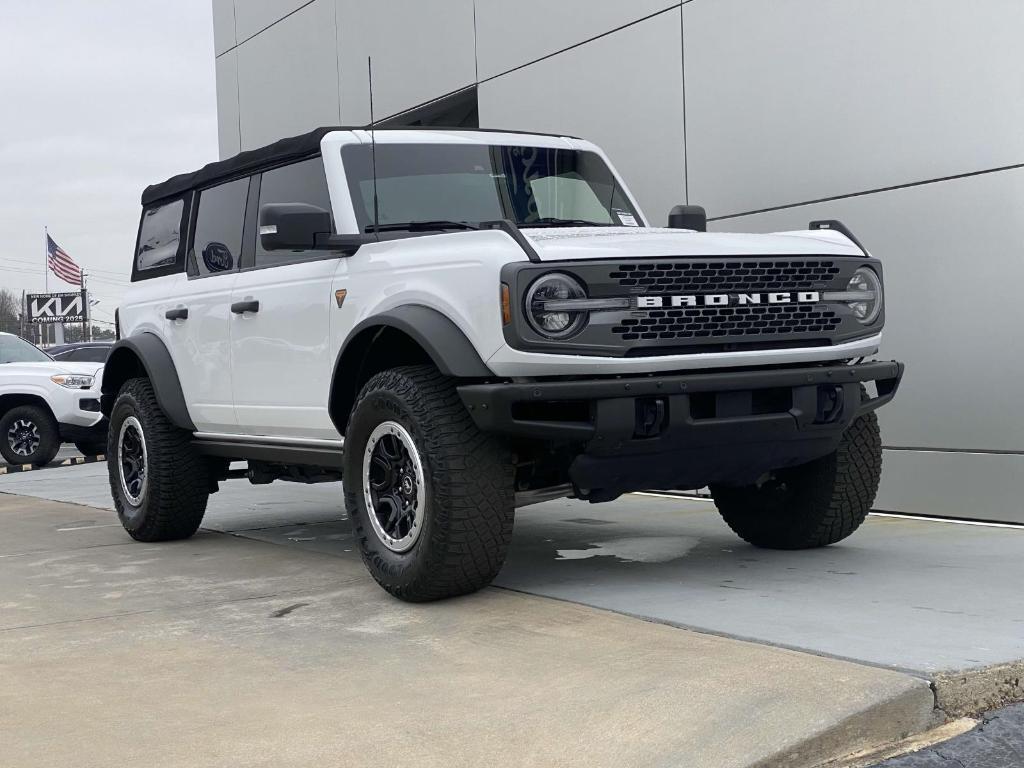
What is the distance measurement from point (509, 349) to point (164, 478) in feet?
10.4

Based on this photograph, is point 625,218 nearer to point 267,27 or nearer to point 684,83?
point 684,83

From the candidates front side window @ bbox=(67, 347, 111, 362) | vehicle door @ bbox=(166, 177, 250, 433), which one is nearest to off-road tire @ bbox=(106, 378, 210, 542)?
vehicle door @ bbox=(166, 177, 250, 433)

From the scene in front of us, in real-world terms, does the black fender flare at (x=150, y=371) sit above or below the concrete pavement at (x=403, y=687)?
above

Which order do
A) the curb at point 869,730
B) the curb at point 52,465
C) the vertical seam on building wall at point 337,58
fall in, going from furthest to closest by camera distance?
the curb at point 52,465
the vertical seam on building wall at point 337,58
the curb at point 869,730

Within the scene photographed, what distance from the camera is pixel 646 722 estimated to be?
137 inches

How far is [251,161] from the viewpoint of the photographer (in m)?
6.90

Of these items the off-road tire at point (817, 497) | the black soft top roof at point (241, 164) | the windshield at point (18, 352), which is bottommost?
the off-road tire at point (817, 497)

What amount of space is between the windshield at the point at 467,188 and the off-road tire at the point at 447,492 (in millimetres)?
1049

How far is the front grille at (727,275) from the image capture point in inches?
192

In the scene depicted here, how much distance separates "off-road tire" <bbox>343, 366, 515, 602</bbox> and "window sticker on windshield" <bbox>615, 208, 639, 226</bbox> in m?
1.88

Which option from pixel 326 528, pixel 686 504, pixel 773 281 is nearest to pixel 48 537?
pixel 326 528

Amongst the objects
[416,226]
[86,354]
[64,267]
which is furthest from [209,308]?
[64,267]

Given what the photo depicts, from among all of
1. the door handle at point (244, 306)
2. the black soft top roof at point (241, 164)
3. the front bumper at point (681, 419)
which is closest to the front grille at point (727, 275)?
the front bumper at point (681, 419)

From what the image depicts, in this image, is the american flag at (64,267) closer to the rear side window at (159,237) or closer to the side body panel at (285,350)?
the rear side window at (159,237)
